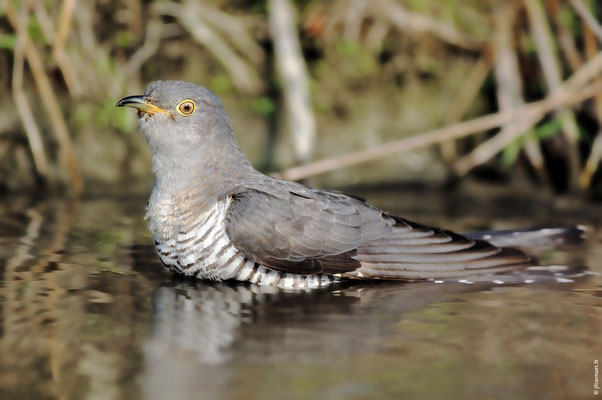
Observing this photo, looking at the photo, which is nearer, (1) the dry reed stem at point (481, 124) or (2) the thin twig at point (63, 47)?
(1) the dry reed stem at point (481, 124)

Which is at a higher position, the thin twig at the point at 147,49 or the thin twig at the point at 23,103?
the thin twig at the point at 147,49

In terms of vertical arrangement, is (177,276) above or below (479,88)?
below

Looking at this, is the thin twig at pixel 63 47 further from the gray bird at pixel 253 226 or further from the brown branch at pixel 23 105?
the gray bird at pixel 253 226

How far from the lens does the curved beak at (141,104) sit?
166 inches

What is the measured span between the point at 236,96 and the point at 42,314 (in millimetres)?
4148

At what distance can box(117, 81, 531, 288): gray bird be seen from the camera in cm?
407

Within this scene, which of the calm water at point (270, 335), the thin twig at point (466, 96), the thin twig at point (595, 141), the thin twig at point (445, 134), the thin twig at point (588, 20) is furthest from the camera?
the thin twig at point (466, 96)

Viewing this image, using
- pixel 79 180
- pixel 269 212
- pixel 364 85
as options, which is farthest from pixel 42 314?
pixel 364 85

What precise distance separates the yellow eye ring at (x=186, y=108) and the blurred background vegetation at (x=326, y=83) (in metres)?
1.99

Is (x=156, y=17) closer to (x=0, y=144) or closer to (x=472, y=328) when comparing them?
(x=0, y=144)

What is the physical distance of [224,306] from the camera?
12.5ft

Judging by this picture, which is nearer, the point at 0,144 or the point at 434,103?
the point at 0,144

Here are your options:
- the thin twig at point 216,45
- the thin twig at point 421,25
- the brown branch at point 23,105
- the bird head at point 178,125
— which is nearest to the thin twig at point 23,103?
the brown branch at point 23,105

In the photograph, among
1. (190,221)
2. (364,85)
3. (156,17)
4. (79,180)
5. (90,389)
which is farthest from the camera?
(364,85)
